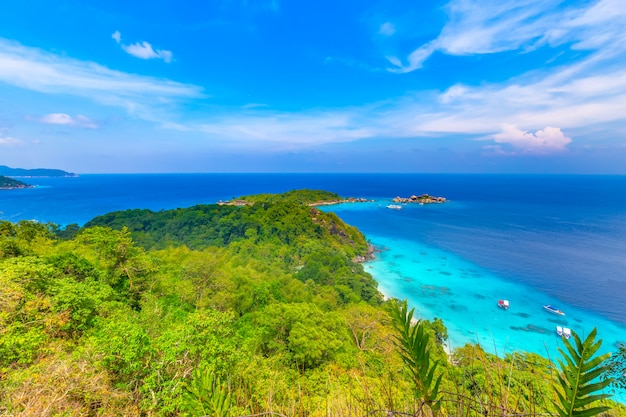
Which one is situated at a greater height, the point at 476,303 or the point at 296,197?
the point at 296,197

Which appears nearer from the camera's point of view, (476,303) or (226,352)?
(226,352)

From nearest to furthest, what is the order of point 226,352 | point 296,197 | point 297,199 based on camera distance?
point 226,352 < point 297,199 < point 296,197

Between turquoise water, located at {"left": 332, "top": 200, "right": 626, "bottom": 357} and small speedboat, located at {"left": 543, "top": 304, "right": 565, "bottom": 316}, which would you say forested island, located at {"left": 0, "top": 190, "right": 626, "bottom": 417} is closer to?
turquoise water, located at {"left": 332, "top": 200, "right": 626, "bottom": 357}

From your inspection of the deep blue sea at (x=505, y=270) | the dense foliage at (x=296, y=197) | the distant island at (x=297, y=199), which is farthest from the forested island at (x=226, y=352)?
the distant island at (x=297, y=199)

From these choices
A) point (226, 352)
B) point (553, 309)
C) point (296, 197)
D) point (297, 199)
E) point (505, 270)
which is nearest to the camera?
point (226, 352)

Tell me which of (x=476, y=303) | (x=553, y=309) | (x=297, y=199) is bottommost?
(x=476, y=303)

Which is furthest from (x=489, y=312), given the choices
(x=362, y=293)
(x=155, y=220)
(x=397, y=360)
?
(x=155, y=220)

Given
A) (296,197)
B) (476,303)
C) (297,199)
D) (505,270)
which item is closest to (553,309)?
Answer: (476,303)

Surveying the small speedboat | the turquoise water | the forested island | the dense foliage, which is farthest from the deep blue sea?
the dense foliage

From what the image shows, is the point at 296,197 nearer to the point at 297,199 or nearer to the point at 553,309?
the point at 297,199

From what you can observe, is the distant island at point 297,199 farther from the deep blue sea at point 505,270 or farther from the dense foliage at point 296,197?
the deep blue sea at point 505,270
